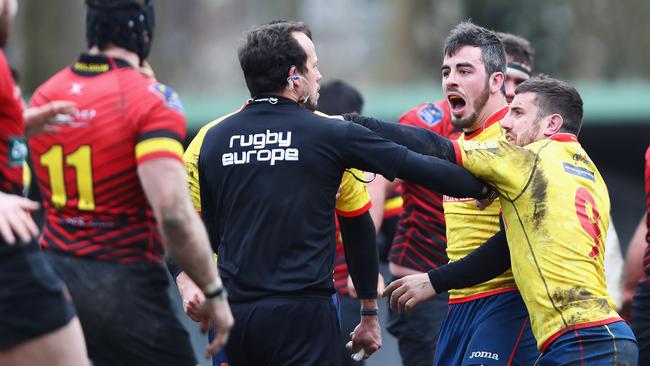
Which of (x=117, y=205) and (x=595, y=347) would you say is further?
(x=595, y=347)

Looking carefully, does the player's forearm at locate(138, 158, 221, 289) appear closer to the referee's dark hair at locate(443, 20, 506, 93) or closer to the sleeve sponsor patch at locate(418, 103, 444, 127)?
the referee's dark hair at locate(443, 20, 506, 93)

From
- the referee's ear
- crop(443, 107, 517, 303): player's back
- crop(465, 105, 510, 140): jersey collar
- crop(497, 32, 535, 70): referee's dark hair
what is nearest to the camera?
the referee's ear

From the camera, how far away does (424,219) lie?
748cm

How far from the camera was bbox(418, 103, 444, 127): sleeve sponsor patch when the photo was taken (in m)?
7.30

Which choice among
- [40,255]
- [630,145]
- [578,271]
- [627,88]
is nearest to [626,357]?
[578,271]

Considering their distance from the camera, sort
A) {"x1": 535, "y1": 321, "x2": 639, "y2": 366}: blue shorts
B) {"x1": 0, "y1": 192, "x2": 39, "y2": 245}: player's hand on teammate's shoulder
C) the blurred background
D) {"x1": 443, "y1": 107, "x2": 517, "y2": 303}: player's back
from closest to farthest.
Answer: {"x1": 0, "y1": 192, "x2": 39, "y2": 245}: player's hand on teammate's shoulder, {"x1": 535, "y1": 321, "x2": 639, "y2": 366}: blue shorts, {"x1": 443, "y1": 107, "x2": 517, "y2": 303}: player's back, the blurred background

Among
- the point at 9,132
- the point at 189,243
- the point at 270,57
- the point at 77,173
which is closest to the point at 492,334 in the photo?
the point at 270,57

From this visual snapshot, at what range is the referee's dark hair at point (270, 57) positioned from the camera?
5.32 m

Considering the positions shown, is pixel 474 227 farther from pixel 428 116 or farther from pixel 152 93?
pixel 152 93

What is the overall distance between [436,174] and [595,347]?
1024mm

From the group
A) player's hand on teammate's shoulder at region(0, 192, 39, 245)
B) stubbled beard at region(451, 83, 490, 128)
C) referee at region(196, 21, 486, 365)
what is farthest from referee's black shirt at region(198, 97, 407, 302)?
player's hand on teammate's shoulder at region(0, 192, 39, 245)

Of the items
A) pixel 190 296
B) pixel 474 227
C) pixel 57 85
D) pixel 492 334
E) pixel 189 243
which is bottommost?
pixel 492 334

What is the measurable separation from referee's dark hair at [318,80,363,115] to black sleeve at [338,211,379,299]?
2.30m

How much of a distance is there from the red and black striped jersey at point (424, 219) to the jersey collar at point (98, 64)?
296cm
